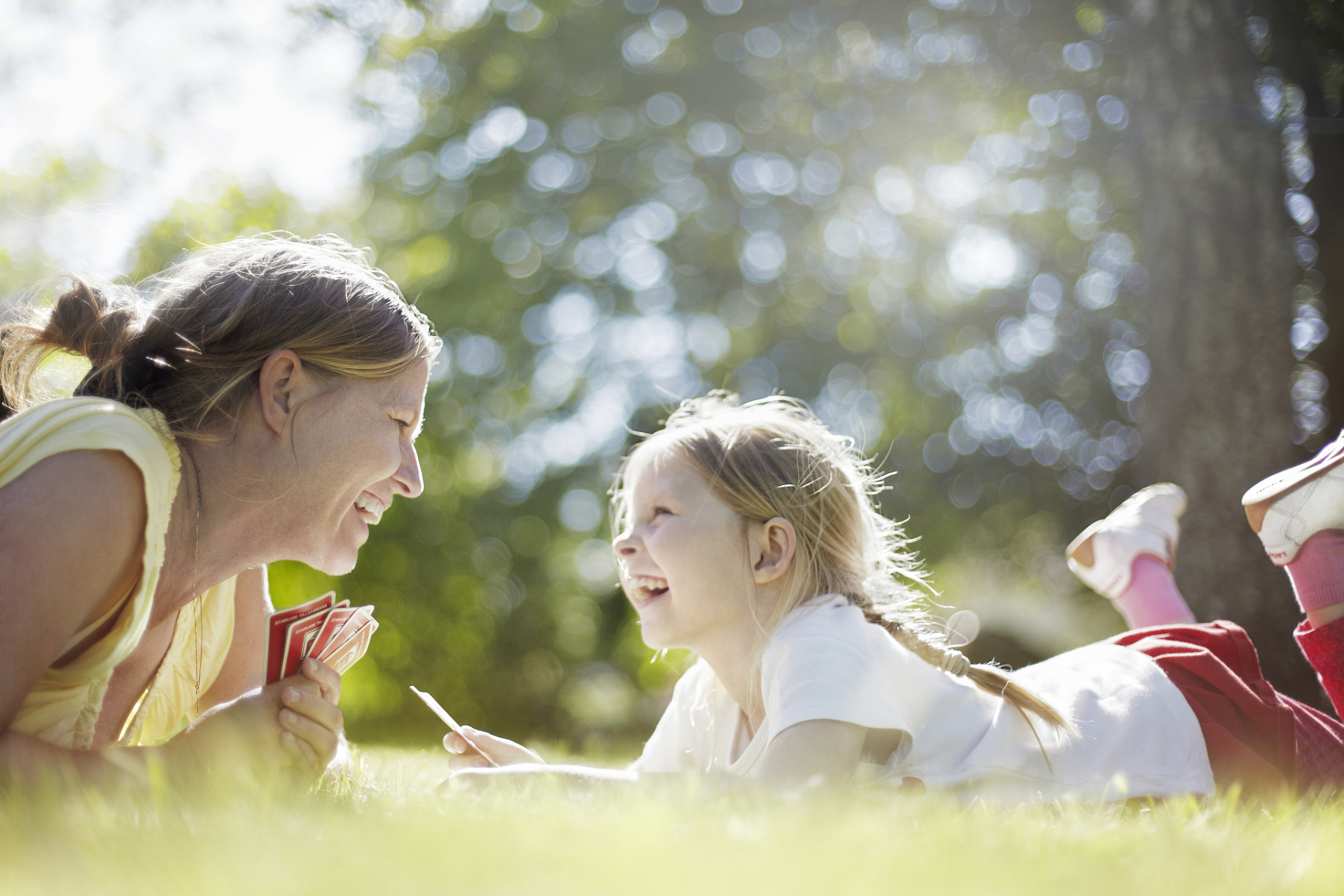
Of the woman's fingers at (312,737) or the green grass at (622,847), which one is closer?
the green grass at (622,847)

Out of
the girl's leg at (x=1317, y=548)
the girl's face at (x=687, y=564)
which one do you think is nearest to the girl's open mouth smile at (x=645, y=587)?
the girl's face at (x=687, y=564)

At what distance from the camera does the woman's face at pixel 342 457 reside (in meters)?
2.02

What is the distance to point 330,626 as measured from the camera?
192cm

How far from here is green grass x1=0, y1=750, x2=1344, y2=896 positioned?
2.75 feet

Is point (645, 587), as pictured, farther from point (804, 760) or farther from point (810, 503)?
point (804, 760)

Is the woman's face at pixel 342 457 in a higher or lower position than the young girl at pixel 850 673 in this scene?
higher

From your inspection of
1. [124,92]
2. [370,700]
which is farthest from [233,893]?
[124,92]

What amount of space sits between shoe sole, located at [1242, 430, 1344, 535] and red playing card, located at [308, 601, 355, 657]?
7.57 ft

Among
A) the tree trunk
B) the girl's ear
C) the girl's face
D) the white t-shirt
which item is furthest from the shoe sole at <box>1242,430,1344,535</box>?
the tree trunk

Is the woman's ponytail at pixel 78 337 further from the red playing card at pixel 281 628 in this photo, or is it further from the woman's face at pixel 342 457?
the red playing card at pixel 281 628

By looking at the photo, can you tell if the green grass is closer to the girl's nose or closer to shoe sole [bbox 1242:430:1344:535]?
the girl's nose

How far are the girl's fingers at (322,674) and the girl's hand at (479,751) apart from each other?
1.15 feet

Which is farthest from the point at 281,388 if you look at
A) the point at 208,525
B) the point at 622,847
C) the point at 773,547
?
the point at 622,847

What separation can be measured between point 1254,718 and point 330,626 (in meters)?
2.30
